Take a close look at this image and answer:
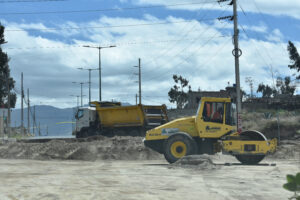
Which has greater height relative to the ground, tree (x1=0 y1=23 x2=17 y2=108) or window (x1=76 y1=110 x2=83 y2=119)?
tree (x1=0 y1=23 x2=17 y2=108)

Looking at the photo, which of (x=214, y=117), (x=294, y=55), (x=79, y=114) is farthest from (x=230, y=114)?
(x=294, y=55)

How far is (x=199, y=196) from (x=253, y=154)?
827 centimetres

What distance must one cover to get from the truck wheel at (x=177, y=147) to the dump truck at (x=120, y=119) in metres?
17.1


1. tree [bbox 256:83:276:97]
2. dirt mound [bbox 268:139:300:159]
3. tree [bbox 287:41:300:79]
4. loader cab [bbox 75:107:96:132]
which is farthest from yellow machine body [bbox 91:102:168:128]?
tree [bbox 256:83:276:97]

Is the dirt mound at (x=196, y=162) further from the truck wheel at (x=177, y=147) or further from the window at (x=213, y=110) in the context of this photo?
the window at (x=213, y=110)

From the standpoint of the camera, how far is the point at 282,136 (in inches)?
1326

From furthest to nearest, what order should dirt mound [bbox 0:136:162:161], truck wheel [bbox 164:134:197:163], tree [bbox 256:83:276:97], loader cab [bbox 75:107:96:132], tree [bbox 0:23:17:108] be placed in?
1. tree [bbox 256:83:276:97]
2. tree [bbox 0:23:17:108]
3. loader cab [bbox 75:107:96:132]
4. dirt mound [bbox 0:136:162:161]
5. truck wheel [bbox 164:134:197:163]

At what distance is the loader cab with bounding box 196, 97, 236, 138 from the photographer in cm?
1783

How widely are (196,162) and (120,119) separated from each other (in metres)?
20.2

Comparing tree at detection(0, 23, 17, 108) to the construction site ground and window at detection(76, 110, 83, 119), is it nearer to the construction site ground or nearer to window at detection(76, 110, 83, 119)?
window at detection(76, 110, 83, 119)

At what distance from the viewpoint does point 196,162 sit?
54.2ft

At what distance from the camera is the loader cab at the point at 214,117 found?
17.8m

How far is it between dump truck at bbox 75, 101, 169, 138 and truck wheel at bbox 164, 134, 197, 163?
17139 mm

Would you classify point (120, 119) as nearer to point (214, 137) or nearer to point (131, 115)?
point (131, 115)
